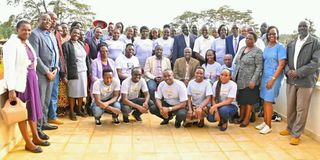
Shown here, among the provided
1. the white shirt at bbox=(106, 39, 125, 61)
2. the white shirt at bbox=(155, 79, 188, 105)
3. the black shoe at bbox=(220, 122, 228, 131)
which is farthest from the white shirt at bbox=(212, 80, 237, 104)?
the white shirt at bbox=(106, 39, 125, 61)

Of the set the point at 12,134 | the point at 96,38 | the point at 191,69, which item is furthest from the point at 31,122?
the point at 191,69

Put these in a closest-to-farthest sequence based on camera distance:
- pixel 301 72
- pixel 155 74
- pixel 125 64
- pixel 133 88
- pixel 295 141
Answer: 1. pixel 301 72
2. pixel 295 141
3. pixel 133 88
4. pixel 125 64
5. pixel 155 74

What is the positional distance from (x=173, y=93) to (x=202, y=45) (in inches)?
70.8

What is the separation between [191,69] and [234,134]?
5.42 ft

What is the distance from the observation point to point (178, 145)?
462cm

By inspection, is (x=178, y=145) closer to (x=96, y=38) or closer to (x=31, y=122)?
(x=31, y=122)

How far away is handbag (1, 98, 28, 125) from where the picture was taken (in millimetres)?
3887

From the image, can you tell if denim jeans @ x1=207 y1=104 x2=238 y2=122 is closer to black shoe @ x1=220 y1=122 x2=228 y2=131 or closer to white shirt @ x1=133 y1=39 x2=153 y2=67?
black shoe @ x1=220 y1=122 x2=228 y2=131

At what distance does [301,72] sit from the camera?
181 inches

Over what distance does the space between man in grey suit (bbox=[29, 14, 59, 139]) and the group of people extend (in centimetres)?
1

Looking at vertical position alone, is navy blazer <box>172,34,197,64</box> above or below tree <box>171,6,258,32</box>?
below

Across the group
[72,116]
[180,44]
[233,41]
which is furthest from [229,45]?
[72,116]

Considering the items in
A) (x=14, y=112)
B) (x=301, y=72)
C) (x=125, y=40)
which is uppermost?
(x=125, y=40)

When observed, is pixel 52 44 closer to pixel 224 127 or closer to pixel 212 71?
pixel 212 71
